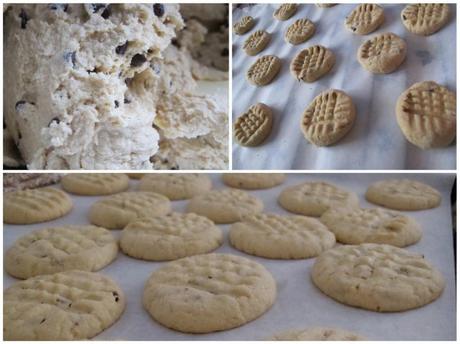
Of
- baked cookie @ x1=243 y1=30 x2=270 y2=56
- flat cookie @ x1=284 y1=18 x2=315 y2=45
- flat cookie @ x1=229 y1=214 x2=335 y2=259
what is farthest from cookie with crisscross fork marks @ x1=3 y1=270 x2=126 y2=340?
flat cookie @ x1=284 y1=18 x2=315 y2=45

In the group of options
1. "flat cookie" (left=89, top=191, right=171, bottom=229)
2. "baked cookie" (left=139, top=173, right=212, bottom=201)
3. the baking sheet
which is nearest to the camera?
the baking sheet

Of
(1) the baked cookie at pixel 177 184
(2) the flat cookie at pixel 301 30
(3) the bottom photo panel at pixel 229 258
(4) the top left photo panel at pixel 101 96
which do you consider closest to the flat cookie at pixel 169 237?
(3) the bottom photo panel at pixel 229 258

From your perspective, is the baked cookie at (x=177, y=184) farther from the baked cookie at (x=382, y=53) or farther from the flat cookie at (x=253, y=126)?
the baked cookie at (x=382, y=53)

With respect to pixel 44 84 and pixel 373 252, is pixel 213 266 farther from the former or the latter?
pixel 44 84

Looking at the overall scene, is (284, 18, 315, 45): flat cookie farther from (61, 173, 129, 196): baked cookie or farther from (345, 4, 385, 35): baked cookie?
(61, 173, 129, 196): baked cookie

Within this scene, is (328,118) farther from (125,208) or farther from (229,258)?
(125,208)

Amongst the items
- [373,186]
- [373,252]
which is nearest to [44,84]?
[373,252]

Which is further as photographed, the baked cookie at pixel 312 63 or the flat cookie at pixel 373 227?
the flat cookie at pixel 373 227
